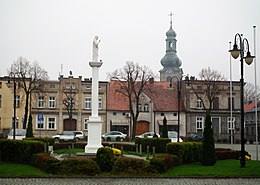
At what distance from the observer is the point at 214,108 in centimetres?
6106

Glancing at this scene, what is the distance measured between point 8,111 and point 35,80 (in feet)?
23.3

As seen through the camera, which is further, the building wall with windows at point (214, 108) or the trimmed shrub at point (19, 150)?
the building wall with windows at point (214, 108)

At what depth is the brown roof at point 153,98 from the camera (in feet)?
199

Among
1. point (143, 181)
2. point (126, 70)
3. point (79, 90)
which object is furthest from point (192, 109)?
point (143, 181)

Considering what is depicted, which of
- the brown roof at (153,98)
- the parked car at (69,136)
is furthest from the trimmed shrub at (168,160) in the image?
the brown roof at (153,98)

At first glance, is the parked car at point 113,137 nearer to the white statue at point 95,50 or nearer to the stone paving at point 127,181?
the white statue at point 95,50

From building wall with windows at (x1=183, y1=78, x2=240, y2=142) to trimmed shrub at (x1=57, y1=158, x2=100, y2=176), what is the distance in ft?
140

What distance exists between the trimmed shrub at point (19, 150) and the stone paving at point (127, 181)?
6.68 meters

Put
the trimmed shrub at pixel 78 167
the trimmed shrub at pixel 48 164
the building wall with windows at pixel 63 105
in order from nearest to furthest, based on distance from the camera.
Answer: the trimmed shrub at pixel 78 167 → the trimmed shrub at pixel 48 164 → the building wall with windows at pixel 63 105

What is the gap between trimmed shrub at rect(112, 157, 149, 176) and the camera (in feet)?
62.3

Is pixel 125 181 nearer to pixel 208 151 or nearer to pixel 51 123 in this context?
pixel 208 151

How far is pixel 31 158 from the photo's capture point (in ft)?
76.1

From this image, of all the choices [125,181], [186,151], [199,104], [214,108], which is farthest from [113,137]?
[125,181]

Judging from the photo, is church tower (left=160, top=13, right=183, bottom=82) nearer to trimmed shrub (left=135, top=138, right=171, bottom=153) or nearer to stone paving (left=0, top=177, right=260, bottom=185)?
trimmed shrub (left=135, top=138, right=171, bottom=153)
